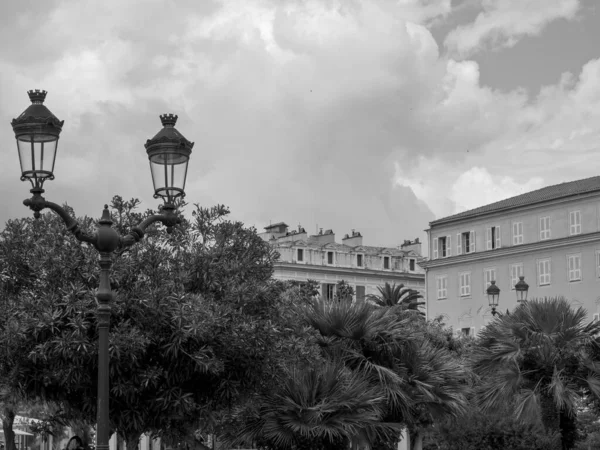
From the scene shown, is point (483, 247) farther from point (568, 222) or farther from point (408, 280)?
point (408, 280)

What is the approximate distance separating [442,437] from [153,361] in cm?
2321

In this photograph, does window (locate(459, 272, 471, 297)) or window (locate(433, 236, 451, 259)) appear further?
window (locate(433, 236, 451, 259))

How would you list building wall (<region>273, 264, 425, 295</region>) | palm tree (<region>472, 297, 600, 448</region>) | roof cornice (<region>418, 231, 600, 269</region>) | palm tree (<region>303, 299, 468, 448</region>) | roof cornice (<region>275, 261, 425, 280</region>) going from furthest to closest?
roof cornice (<region>275, 261, 425, 280</region>) → building wall (<region>273, 264, 425, 295</region>) → roof cornice (<region>418, 231, 600, 269</region>) → palm tree (<region>472, 297, 600, 448</region>) → palm tree (<region>303, 299, 468, 448</region>)

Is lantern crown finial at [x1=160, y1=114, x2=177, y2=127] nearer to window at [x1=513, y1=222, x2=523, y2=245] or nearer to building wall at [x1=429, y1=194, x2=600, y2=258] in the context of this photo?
building wall at [x1=429, y1=194, x2=600, y2=258]

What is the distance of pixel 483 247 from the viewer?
78.0m

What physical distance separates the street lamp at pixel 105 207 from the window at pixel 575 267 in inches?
2321

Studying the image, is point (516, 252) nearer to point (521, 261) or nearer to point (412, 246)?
point (521, 261)

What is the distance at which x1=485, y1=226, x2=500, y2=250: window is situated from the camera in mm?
76812

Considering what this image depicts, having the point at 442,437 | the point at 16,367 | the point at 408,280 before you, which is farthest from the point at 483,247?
the point at 16,367

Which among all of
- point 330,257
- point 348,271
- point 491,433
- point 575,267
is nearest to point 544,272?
point 575,267

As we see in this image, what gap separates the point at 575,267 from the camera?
Result: 7056cm

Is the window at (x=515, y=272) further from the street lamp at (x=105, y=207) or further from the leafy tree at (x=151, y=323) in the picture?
the street lamp at (x=105, y=207)

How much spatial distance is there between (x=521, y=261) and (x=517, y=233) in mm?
2059

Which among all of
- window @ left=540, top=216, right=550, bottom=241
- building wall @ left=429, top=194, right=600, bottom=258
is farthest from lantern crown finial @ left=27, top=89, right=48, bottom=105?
window @ left=540, top=216, right=550, bottom=241
